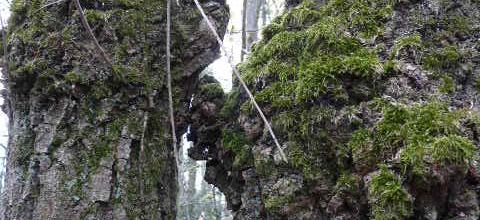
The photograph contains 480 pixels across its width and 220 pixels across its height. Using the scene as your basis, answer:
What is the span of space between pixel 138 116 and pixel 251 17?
4518 millimetres

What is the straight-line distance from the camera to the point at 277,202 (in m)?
1.68

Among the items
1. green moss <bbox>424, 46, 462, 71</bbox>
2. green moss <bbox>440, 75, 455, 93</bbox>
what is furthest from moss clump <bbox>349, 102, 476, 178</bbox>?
green moss <bbox>424, 46, 462, 71</bbox>

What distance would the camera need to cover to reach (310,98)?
1.78 meters

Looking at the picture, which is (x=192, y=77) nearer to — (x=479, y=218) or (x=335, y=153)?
(x=335, y=153)

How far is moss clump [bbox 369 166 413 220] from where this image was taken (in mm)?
1427

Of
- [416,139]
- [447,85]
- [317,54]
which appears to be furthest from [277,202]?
[447,85]

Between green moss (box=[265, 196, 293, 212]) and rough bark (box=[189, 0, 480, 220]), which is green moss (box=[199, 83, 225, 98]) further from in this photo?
green moss (box=[265, 196, 293, 212])

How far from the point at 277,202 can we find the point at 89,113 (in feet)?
2.81

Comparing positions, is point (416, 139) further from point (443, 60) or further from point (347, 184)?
point (443, 60)

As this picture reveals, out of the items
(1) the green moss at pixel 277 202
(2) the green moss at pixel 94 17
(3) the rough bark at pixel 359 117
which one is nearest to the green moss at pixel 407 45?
(3) the rough bark at pixel 359 117

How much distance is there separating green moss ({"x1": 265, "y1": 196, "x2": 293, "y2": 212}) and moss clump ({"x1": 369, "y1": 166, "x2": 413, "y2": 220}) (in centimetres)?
33

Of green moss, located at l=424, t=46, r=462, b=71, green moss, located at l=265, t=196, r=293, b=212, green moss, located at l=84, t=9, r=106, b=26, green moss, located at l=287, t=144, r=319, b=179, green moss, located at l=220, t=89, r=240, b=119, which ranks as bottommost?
green moss, located at l=265, t=196, r=293, b=212

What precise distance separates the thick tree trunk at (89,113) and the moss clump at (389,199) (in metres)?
0.92

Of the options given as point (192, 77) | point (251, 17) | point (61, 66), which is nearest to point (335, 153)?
point (192, 77)
